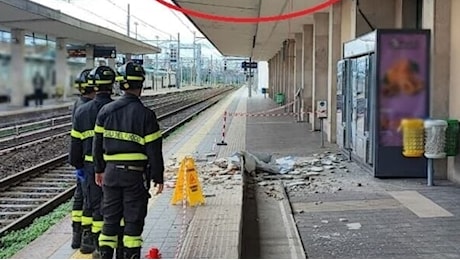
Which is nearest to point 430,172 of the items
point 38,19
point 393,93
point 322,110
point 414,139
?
point 414,139

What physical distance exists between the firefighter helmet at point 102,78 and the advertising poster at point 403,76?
17.8ft

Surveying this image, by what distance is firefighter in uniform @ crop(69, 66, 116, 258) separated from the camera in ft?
18.1

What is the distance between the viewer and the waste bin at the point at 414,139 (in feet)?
30.5

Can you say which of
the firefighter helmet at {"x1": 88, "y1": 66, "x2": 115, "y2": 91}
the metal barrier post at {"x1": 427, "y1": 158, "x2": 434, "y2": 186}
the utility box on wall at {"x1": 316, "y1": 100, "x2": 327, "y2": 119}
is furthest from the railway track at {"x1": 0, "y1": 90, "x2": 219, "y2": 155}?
the metal barrier post at {"x1": 427, "y1": 158, "x2": 434, "y2": 186}

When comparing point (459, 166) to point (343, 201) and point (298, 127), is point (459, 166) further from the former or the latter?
point (298, 127)

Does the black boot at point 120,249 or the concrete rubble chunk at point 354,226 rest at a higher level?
the black boot at point 120,249

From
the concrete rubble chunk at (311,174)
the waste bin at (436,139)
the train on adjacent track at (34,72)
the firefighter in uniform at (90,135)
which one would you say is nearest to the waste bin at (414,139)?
the waste bin at (436,139)

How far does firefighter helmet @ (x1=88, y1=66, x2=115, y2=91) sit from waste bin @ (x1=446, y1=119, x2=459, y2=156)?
5660 millimetres

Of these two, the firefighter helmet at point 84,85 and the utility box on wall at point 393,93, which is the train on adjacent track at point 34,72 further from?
the utility box on wall at point 393,93

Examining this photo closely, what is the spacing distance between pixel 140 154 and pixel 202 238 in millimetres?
1512

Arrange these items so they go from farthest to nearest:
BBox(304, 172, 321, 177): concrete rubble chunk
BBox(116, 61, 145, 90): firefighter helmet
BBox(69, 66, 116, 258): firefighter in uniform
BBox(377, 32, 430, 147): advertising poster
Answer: BBox(304, 172, 321, 177): concrete rubble chunk < BBox(377, 32, 430, 147): advertising poster < BBox(69, 66, 116, 258): firefighter in uniform < BBox(116, 61, 145, 90): firefighter helmet

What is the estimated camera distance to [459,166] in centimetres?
930

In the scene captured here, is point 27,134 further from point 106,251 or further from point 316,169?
point 106,251

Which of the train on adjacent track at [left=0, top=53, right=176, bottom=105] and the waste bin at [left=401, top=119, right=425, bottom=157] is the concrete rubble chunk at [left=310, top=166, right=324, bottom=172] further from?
the train on adjacent track at [left=0, top=53, right=176, bottom=105]
